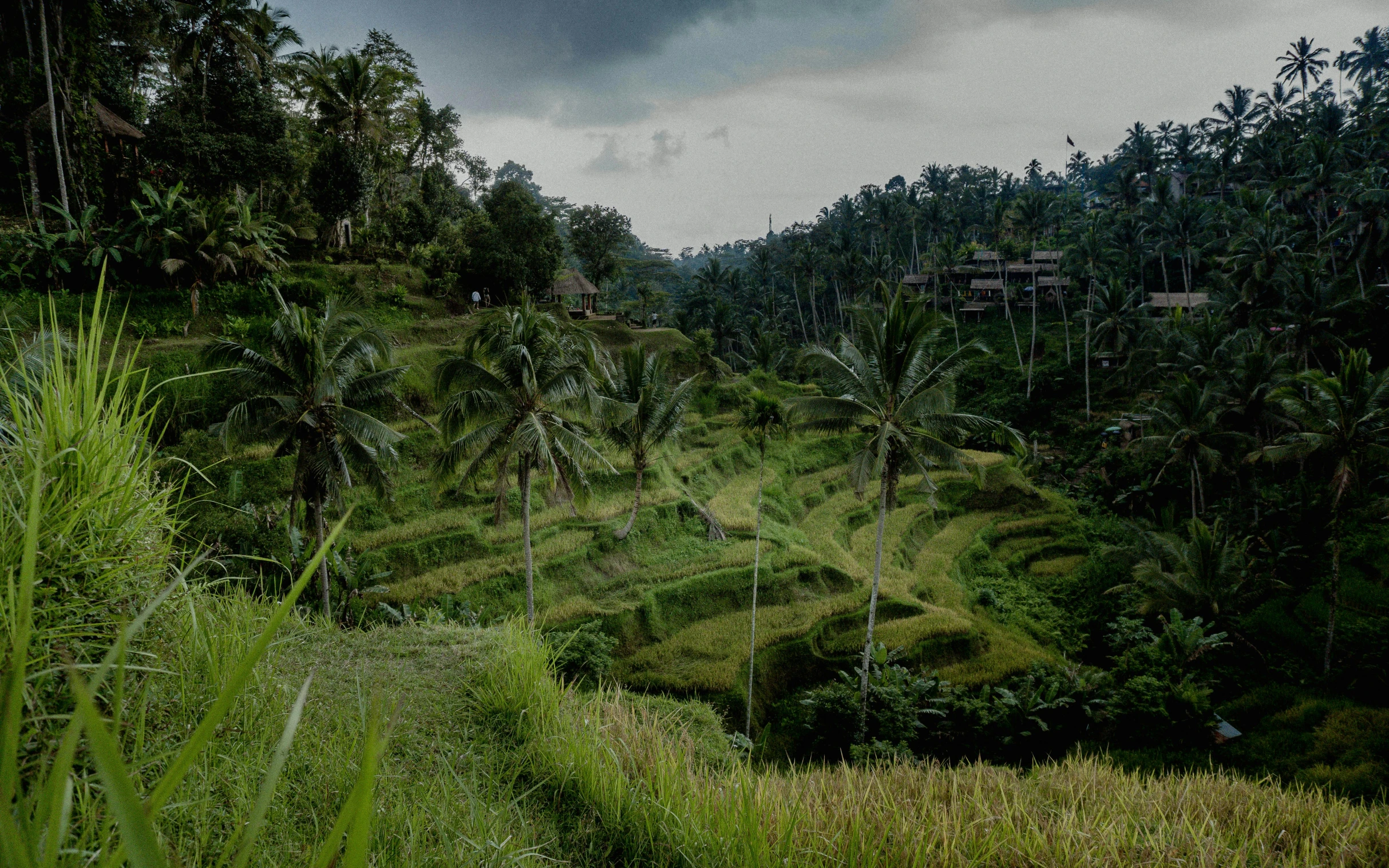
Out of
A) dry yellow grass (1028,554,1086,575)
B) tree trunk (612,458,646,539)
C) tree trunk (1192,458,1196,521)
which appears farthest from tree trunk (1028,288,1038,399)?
tree trunk (612,458,646,539)

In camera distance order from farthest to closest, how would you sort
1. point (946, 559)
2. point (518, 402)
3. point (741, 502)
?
1. point (741, 502)
2. point (946, 559)
3. point (518, 402)

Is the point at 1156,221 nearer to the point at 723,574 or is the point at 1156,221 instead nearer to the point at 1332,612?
the point at 1332,612

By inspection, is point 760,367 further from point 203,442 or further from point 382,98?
point 203,442

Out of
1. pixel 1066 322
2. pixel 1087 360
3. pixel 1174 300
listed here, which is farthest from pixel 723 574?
pixel 1174 300

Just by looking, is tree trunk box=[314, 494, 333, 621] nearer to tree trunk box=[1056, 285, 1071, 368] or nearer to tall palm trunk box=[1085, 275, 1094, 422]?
tall palm trunk box=[1085, 275, 1094, 422]

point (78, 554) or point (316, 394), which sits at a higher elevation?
point (316, 394)

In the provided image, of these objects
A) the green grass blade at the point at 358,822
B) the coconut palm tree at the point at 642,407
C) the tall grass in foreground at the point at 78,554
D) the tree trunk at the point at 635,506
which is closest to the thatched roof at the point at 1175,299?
the coconut palm tree at the point at 642,407

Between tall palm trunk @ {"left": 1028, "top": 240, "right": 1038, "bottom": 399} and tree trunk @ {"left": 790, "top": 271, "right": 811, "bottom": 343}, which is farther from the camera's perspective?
tree trunk @ {"left": 790, "top": 271, "right": 811, "bottom": 343}

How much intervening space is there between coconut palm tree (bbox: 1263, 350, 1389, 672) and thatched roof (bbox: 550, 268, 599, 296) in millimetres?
23471

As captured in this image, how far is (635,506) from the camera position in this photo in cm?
1852

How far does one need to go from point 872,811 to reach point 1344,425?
62.1 ft

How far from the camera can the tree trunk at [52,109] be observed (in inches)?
601

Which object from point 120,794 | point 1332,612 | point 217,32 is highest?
point 217,32

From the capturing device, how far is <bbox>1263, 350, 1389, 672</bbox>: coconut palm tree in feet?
49.9
